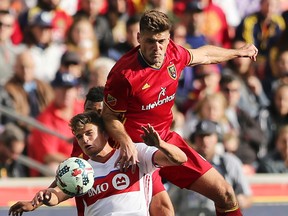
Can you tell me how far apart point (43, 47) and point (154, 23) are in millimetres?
5042

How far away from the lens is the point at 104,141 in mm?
8984

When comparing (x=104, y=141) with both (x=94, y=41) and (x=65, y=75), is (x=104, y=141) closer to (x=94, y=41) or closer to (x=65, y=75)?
(x=65, y=75)

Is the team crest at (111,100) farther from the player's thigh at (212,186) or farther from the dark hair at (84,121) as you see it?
the player's thigh at (212,186)

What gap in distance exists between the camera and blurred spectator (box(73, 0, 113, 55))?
14.5m

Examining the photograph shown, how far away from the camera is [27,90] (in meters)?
13.2

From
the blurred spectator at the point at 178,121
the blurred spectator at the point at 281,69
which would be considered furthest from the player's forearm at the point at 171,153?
the blurred spectator at the point at 281,69

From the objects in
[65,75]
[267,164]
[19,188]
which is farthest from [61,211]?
[267,164]

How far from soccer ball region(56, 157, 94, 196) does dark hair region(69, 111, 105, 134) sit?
35cm

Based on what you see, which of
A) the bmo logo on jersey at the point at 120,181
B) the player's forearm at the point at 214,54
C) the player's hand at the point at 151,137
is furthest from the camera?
the player's forearm at the point at 214,54

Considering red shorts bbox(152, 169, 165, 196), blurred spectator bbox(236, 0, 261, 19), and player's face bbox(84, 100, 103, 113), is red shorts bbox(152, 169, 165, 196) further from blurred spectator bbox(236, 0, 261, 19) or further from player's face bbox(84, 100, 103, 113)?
blurred spectator bbox(236, 0, 261, 19)

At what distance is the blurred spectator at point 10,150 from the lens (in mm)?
12539

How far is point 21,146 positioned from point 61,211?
3.41 ft

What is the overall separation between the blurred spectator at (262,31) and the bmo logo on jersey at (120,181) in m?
6.38

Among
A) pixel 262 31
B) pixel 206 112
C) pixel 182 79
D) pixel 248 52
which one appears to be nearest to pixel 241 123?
pixel 206 112
